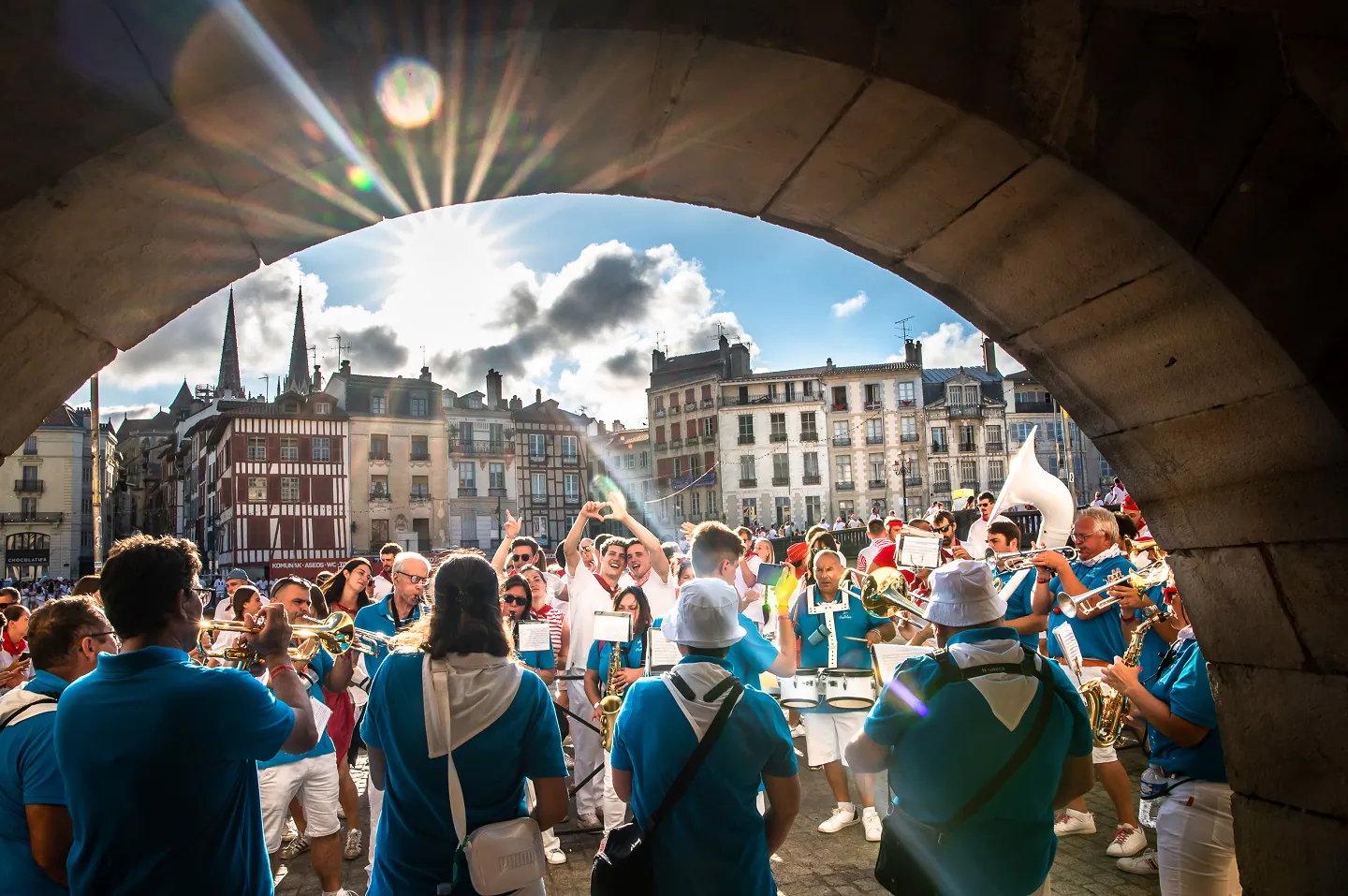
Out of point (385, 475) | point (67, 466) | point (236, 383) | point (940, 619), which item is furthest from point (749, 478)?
point (236, 383)

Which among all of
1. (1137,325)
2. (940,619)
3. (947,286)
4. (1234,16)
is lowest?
(940,619)

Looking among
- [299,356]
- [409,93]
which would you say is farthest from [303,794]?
[299,356]

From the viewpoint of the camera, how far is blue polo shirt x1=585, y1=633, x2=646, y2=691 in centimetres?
617

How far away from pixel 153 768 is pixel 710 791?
1680mm

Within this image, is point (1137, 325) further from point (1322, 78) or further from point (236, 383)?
point (236, 383)

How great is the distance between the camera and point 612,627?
5855mm

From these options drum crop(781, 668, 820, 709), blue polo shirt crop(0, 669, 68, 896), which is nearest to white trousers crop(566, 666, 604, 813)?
drum crop(781, 668, 820, 709)

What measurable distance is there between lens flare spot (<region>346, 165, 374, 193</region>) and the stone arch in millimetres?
34

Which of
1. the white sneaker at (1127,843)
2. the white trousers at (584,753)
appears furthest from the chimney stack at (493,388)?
the white sneaker at (1127,843)

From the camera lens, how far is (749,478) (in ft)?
179

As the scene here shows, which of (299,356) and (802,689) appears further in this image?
(299,356)

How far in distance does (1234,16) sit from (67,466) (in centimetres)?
6465

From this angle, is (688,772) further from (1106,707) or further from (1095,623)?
(1095,623)

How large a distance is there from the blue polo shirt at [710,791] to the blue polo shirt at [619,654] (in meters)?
3.15
